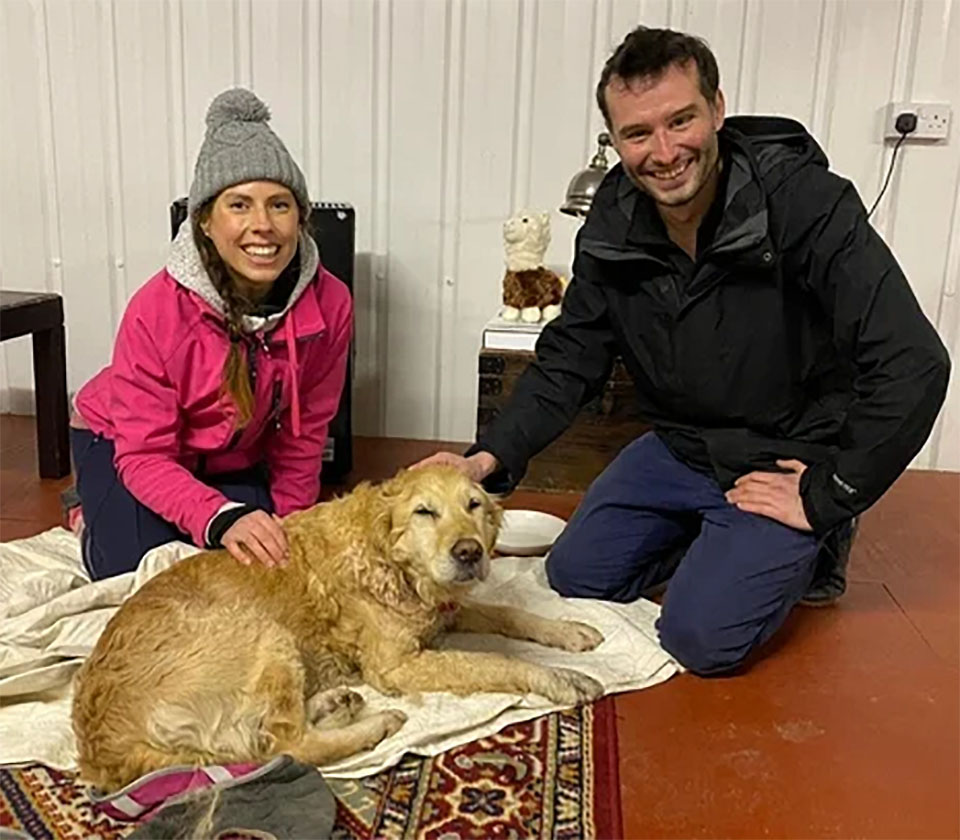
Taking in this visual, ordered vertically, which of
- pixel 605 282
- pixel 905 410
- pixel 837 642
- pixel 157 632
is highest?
pixel 605 282

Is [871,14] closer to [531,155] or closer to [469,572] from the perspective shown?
[531,155]

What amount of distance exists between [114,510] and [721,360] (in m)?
1.47

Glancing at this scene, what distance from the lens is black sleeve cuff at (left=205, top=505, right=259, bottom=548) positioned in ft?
6.87

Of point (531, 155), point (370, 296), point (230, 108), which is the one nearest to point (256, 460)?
point (230, 108)

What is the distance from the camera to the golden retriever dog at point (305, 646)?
5.49ft

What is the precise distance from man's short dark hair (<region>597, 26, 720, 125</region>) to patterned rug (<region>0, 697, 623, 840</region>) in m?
1.32

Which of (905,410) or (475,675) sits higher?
(905,410)

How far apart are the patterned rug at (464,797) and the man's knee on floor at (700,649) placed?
36 centimetres

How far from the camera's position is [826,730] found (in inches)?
78.5

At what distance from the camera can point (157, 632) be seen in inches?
69.6

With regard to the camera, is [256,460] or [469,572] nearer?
[469,572]

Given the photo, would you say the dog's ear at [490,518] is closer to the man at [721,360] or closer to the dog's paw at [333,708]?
the man at [721,360]

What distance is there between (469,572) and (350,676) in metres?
0.39

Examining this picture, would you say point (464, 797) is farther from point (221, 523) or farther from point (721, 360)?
point (721, 360)
